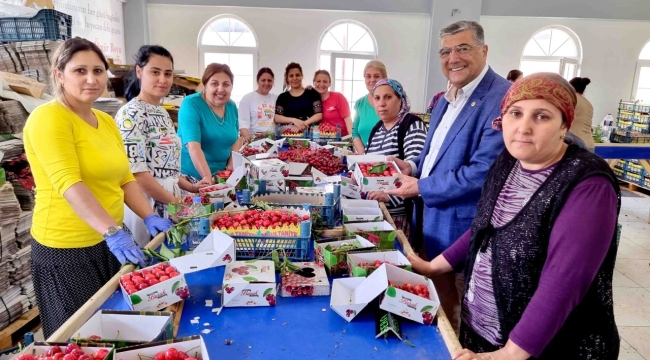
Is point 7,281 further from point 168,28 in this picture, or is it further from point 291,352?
point 168,28

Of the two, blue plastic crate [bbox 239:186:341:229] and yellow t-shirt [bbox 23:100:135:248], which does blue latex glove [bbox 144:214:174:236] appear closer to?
yellow t-shirt [bbox 23:100:135:248]

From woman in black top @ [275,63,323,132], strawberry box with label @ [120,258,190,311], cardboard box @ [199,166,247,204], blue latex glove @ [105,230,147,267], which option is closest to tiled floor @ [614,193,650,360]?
cardboard box @ [199,166,247,204]

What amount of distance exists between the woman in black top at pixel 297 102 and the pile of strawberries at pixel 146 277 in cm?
369

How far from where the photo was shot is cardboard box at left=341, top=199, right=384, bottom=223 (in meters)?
2.04

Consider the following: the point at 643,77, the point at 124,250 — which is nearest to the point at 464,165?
the point at 124,250

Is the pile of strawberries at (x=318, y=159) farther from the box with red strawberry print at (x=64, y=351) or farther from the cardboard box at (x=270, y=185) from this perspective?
the box with red strawberry print at (x=64, y=351)

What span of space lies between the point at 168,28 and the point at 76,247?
23.1 feet

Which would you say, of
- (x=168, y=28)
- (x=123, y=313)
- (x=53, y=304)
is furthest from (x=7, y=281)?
(x=168, y=28)

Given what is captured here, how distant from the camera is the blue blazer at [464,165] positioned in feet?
6.14

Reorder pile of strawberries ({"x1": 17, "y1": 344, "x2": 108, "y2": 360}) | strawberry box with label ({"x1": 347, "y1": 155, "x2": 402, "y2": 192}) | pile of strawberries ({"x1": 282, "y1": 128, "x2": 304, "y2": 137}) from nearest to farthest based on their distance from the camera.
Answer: pile of strawberries ({"x1": 17, "y1": 344, "x2": 108, "y2": 360}), strawberry box with label ({"x1": 347, "y1": 155, "x2": 402, "y2": 192}), pile of strawberries ({"x1": 282, "y1": 128, "x2": 304, "y2": 137})

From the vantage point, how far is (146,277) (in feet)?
4.60

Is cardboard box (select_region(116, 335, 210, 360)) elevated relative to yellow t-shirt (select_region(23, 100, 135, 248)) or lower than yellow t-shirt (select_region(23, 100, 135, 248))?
lower

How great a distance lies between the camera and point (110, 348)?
101 cm

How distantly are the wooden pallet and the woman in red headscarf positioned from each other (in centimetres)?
263
